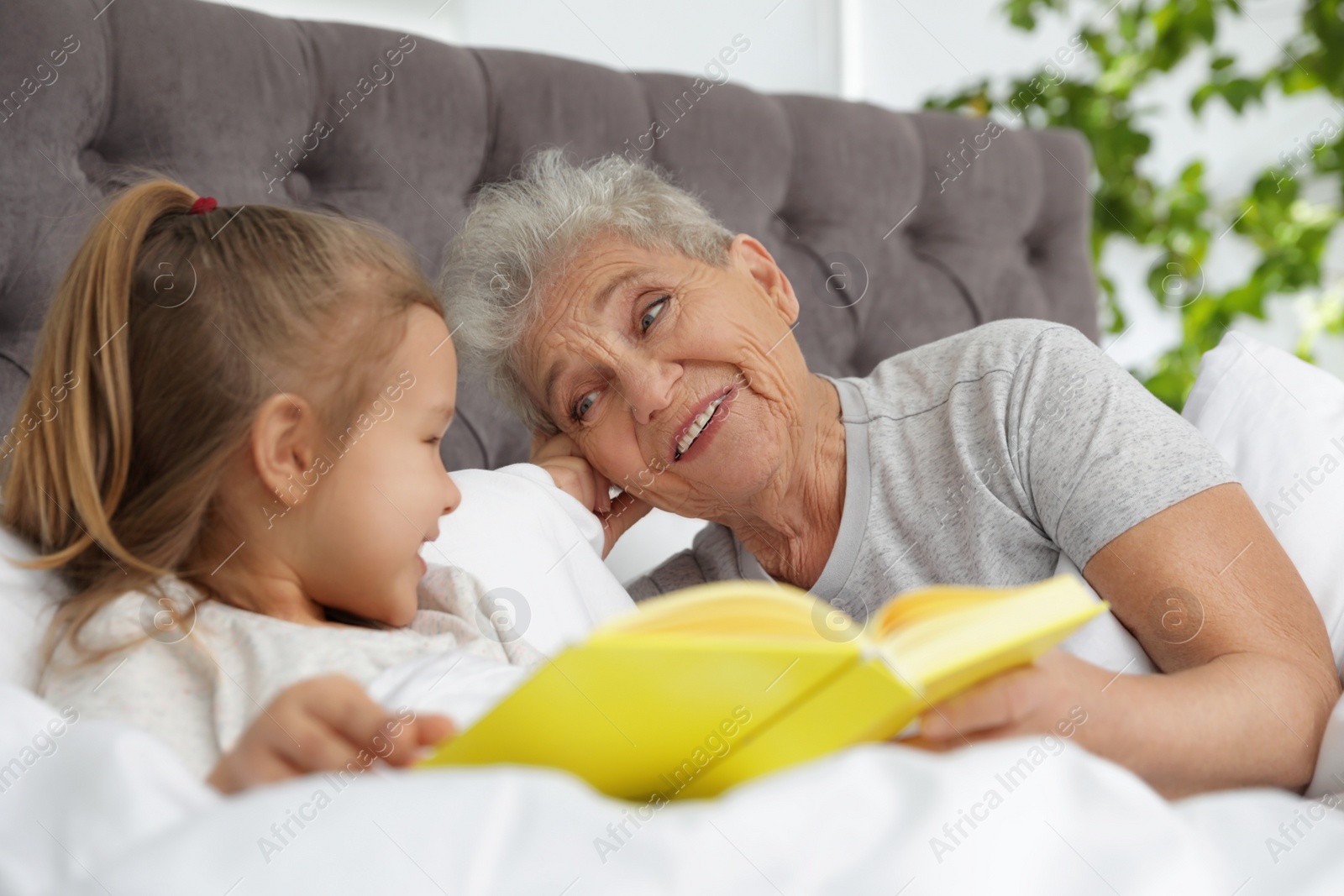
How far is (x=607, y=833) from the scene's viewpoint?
1.58ft

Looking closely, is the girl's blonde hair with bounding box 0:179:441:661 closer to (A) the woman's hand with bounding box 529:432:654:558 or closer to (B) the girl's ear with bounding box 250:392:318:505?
(B) the girl's ear with bounding box 250:392:318:505

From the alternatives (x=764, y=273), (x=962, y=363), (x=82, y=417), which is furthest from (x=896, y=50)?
(x=82, y=417)

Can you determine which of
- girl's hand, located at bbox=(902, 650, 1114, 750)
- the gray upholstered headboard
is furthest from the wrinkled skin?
girl's hand, located at bbox=(902, 650, 1114, 750)

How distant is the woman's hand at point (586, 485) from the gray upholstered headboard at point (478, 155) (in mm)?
186

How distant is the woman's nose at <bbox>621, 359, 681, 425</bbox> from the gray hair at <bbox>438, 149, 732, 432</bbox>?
0.14m

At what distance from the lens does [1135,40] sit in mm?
A: 2652

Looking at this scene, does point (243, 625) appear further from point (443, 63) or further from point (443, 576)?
point (443, 63)

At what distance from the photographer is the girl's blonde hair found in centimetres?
80

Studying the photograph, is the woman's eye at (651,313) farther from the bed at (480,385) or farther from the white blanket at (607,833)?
the white blanket at (607,833)

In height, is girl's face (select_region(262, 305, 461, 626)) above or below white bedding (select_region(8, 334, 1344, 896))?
below

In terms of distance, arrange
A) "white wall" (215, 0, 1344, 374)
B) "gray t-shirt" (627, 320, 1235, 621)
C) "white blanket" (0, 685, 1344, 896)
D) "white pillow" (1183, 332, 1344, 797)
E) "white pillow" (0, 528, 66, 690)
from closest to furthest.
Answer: "white blanket" (0, 685, 1344, 896) < "white pillow" (0, 528, 66, 690) < "gray t-shirt" (627, 320, 1235, 621) < "white pillow" (1183, 332, 1344, 797) < "white wall" (215, 0, 1344, 374)

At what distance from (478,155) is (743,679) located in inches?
46.9

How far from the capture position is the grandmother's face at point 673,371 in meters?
1.16

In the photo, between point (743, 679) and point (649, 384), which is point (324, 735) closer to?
point (743, 679)
